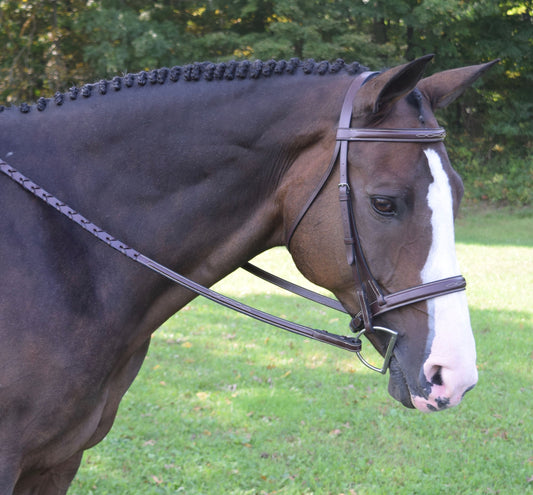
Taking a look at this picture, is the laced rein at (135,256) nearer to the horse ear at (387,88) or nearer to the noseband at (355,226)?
the noseband at (355,226)

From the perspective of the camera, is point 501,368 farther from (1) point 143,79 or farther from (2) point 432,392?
(1) point 143,79

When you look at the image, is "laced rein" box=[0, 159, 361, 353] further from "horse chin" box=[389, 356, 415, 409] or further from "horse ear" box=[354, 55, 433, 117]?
"horse ear" box=[354, 55, 433, 117]

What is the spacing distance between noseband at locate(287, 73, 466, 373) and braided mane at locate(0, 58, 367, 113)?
8.1 inches

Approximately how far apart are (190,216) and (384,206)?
0.72 metres

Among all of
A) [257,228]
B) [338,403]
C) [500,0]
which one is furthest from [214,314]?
[500,0]

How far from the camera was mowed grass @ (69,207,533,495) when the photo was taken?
13.7 ft

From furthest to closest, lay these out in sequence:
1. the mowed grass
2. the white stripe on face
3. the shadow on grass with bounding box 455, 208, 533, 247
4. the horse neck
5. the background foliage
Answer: the background foliage
the shadow on grass with bounding box 455, 208, 533, 247
the mowed grass
the horse neck
the white stripe on face

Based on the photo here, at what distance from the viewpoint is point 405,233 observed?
1945 mm

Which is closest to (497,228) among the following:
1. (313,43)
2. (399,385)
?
(313,43)

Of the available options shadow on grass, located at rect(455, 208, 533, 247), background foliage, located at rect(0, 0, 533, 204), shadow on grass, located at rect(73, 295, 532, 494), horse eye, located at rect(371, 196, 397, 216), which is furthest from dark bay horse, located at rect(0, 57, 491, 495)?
background foliage, located at rect(0, 0, 533, 204)

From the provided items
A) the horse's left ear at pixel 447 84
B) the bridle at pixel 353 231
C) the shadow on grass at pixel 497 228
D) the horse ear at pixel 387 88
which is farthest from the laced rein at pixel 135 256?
the shadow on grass at pixel 497 228

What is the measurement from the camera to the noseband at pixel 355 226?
1.97m

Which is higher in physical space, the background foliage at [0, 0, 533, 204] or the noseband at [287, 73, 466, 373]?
the noseband at [287, 73, 466, 373]

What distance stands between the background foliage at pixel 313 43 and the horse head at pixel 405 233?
638 inches
